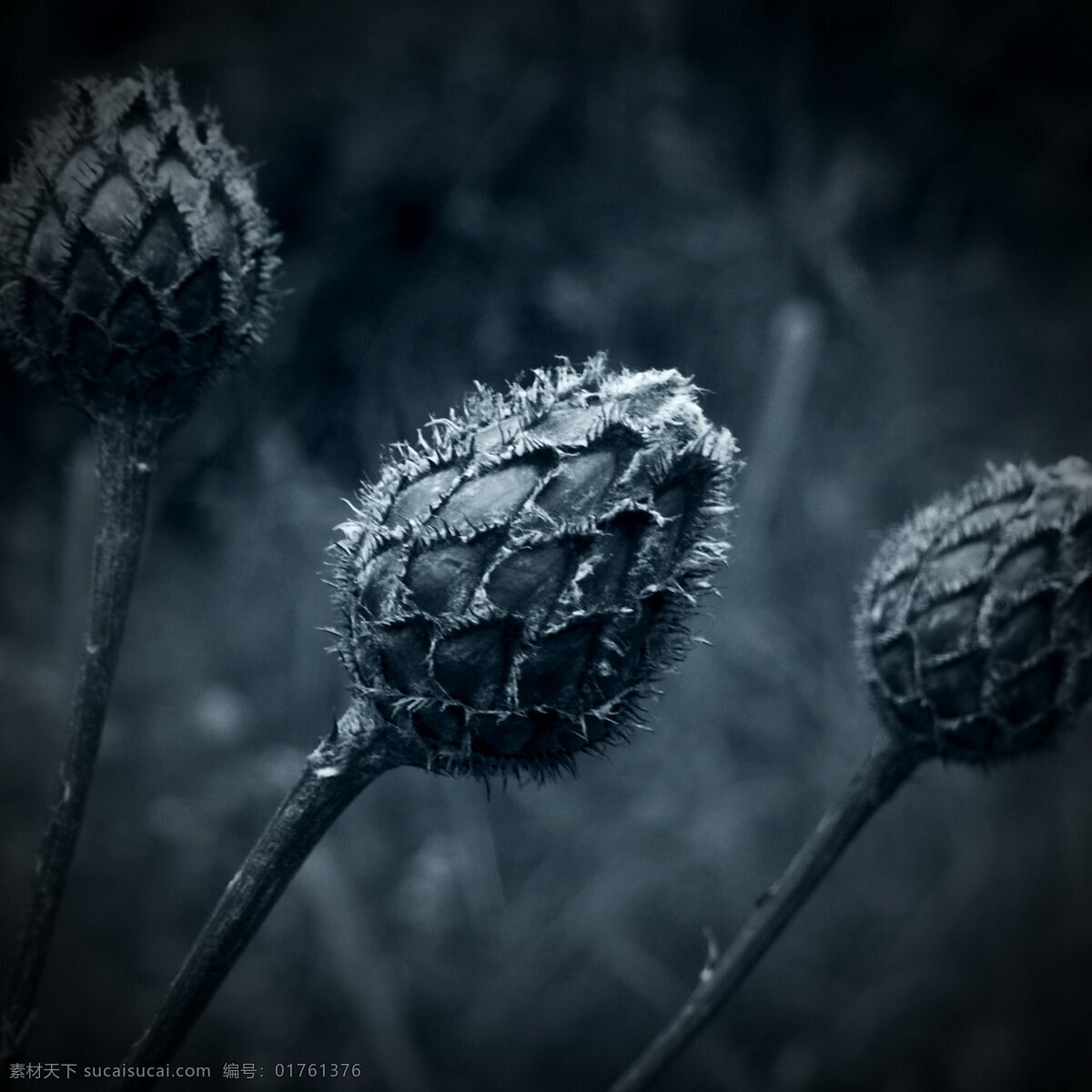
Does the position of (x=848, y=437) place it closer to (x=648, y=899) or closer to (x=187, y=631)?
(x=648, y=899)

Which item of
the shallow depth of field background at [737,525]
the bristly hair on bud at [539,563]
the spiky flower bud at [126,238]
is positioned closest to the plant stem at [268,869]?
the bristly hair on bud at [539,563]

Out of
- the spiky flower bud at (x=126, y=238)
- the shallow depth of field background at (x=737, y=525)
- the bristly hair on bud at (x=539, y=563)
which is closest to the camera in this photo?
the bristly hair on bud at (x=539, y=563)

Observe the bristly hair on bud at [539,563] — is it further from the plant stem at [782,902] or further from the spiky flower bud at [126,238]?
the plant stem at [782,902]

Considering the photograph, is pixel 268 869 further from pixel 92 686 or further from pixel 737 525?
pixel 737 525

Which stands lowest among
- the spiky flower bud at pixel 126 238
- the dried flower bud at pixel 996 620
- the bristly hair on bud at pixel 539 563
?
the bristly hair on bud at pixel 539 563

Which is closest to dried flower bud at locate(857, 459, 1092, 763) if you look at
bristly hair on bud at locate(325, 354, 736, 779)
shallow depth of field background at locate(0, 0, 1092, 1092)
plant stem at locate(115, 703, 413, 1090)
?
bristly hair on bud at locate(325, 354, 736, 779)

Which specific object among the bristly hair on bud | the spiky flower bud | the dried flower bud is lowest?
the bristly hair on bud

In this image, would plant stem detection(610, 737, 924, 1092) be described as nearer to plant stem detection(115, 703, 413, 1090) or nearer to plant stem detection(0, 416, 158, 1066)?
plant stem detection(115, 703, 413, 1090)

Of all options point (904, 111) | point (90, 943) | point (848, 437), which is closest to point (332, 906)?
point (90, 943)
